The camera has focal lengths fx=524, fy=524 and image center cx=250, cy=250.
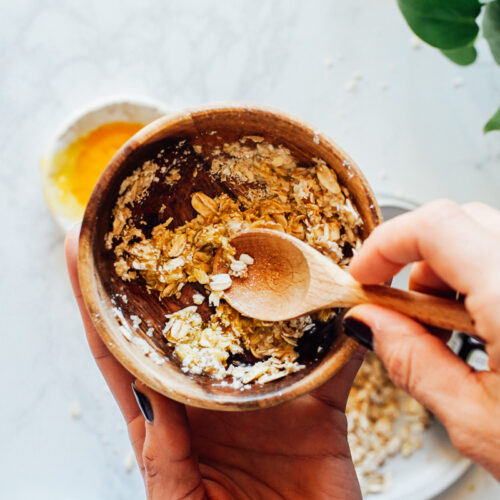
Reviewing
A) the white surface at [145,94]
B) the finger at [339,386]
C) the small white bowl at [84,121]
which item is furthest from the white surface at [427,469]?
the small white bowl at [84,121]

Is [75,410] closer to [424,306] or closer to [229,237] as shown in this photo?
[229,237]

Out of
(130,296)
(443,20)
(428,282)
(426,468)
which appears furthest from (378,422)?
(443,20)

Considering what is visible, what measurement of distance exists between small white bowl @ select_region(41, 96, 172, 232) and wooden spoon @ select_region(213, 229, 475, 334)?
38 centimetres

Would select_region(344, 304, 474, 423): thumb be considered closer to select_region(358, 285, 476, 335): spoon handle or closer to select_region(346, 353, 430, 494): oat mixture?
select_region(358, 285, 476, 335): spoon handle

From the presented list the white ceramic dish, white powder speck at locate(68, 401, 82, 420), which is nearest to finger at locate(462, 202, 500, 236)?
the white ceramic dish

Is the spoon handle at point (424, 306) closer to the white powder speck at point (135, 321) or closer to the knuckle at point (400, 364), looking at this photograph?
the knuckle at point (400, 364)

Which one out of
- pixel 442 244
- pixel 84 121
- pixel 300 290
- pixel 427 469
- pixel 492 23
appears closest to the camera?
pixel 442 244

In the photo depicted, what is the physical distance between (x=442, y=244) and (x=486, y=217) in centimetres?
11

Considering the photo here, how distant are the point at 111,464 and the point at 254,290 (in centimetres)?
59

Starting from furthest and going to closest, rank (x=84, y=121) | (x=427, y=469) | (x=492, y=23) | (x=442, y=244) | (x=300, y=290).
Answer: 1. (x=427, y=469)
2. (x=84, y=121)
3. (x=492, y=23)
4. (x=300, y=290)
5. (x=442, y=244)

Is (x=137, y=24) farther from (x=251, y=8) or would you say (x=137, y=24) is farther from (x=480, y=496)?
(x=480, y=496)

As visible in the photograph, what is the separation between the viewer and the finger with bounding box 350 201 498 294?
49 centimetres

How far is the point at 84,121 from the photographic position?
38.6 inches

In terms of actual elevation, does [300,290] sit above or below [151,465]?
above
